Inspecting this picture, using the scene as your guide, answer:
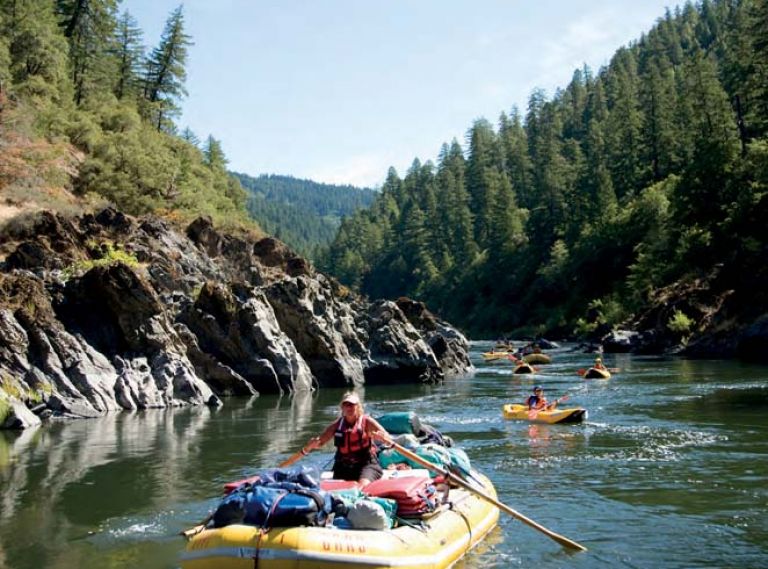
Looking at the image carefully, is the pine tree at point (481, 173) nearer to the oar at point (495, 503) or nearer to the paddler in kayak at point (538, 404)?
the paddler in kayak at point (538, 404)

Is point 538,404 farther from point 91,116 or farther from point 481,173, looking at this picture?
point 481,173

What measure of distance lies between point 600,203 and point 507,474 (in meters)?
73.4

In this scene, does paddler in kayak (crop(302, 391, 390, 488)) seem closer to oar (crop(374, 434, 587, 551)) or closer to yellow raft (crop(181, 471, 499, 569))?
oar (crop(374, 434, 587, 551))

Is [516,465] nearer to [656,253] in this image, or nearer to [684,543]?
[684,543]

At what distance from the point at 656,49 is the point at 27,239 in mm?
135015

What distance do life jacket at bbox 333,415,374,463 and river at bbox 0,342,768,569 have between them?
2165mm

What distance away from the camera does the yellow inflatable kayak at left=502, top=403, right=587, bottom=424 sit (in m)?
23.3

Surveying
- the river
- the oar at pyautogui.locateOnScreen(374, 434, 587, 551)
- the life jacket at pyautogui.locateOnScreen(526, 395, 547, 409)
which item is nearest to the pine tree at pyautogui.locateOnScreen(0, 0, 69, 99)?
the river

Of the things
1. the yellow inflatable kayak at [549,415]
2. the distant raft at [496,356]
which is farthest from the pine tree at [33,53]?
the yellow inflatable kayak at [549,415]

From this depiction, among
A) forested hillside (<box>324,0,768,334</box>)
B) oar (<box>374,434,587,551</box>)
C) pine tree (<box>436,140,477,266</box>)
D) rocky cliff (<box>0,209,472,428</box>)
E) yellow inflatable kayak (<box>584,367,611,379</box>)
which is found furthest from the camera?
pine tree (<box>436,140,477,266</box>)

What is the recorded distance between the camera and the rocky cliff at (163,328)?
2627cm

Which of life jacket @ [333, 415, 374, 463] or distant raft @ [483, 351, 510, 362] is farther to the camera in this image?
distant raft @ [483, 351, 510, 362]

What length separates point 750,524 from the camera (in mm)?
12133

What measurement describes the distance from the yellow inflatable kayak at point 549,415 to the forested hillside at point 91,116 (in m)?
28.3
